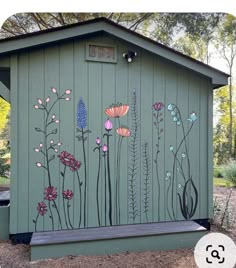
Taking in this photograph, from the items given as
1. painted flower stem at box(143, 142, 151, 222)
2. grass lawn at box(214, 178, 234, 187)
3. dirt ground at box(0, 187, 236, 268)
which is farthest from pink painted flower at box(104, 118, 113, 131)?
grass lawn at box(214, 178, 234, 187)

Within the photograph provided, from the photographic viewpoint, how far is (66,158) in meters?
3.13

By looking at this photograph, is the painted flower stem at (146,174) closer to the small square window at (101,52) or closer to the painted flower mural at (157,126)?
the painted flower mural at (157,126)

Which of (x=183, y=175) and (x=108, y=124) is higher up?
(x=108, y=124)

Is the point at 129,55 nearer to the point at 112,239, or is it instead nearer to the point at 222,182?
the point at 112,239

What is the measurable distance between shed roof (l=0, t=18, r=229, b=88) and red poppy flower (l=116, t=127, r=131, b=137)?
1.06 metres

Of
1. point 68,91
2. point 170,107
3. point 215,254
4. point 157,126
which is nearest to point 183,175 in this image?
point 157,126

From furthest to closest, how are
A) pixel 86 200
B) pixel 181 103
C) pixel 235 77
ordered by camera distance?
1. pixel 235 77
2. pixel 181 103
3. pixel 86 200

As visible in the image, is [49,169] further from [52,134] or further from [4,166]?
[4,166]

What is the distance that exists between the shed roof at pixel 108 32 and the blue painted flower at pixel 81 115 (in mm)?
812

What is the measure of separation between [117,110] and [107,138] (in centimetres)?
39

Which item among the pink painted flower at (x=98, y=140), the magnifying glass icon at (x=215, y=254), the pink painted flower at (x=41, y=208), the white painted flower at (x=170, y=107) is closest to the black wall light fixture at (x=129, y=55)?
the white painted flower at (x=170, y=107)

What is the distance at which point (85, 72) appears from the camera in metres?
3.20

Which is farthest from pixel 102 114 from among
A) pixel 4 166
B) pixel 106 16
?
pixel 4 166
